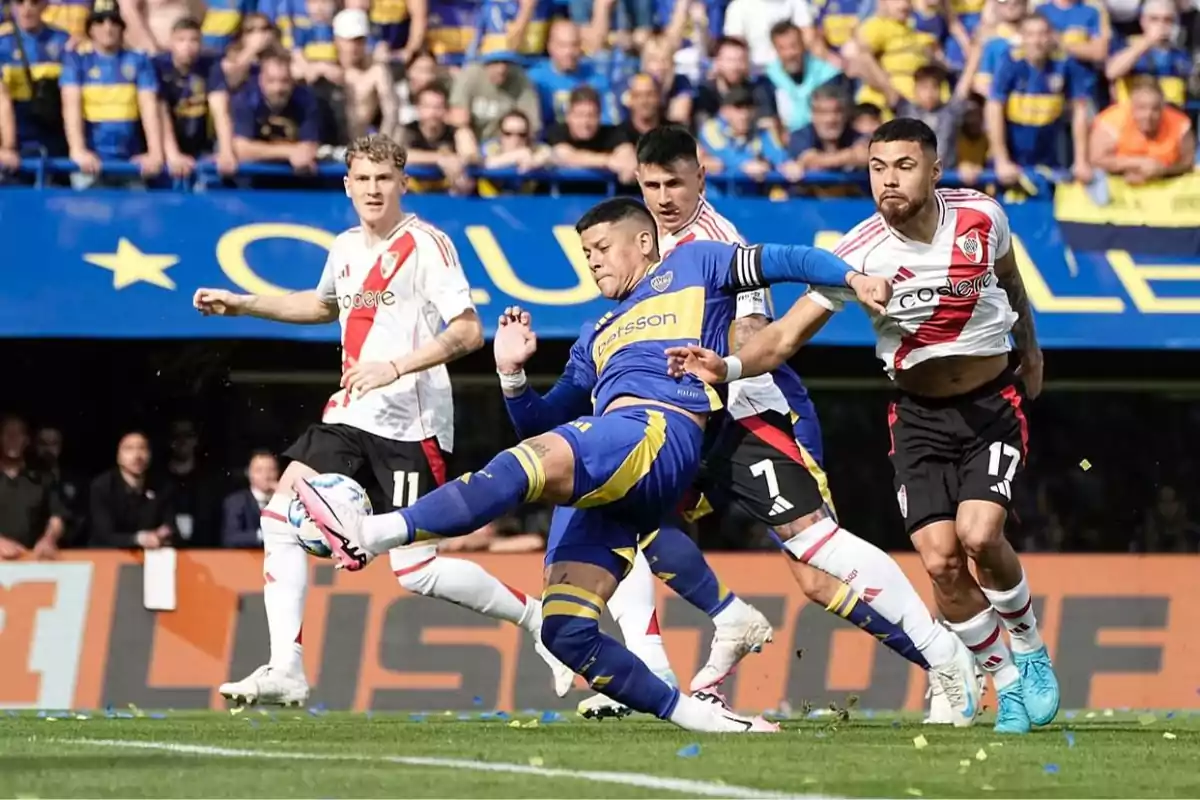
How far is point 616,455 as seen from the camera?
22.4ft

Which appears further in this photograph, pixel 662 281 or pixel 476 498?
pixel 662 281

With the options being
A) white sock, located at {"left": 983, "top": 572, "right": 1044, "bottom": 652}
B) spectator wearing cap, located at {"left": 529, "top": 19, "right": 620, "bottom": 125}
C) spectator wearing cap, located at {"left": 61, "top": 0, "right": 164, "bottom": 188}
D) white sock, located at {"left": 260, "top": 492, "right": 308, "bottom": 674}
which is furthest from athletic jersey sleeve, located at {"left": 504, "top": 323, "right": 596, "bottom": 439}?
spectator wearing cap, located at {"left": 529, "top": 19, "right": 620, "bottom": 125}

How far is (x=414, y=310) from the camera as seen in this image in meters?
9.27

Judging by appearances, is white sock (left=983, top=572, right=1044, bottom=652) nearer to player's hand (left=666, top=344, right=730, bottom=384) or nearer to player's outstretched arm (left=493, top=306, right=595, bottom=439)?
player's outstretched arm (left=493, top=306, right=595, bottom=439)

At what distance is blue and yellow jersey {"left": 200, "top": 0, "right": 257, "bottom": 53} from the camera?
14258mm

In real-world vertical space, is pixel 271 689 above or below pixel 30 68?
below

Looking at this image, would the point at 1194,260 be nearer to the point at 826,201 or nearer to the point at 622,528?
the point at 826,201

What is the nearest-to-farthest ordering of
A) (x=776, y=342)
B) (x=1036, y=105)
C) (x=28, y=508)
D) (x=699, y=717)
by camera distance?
(x=699, y=717), (x=776, y=342), (x=28, y=508), (x=1036, y=105)

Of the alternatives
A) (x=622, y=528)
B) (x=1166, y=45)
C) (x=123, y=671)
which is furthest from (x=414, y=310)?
(x=1166, y=45)

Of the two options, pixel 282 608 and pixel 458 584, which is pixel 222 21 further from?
pixel 458 584

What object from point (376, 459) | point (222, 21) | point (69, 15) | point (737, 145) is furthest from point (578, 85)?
point (376, 459)

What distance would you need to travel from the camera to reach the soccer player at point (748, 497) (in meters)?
8.55

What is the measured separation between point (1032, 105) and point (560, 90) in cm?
337

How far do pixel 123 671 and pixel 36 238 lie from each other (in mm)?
2965
